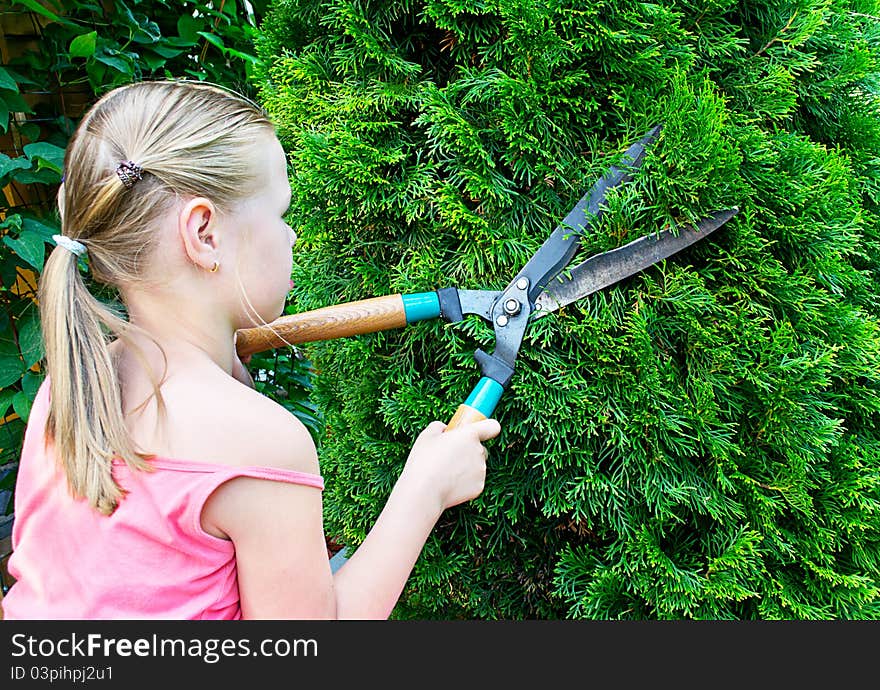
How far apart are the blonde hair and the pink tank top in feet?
0.11

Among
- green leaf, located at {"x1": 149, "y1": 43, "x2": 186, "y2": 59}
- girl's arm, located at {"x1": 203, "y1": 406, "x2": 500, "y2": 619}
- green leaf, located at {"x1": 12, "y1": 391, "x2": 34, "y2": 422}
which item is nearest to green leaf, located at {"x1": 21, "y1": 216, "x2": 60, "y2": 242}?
green leaf, located at {"x1": 12, "y1": 391, "x2": 34, "y2": 422}

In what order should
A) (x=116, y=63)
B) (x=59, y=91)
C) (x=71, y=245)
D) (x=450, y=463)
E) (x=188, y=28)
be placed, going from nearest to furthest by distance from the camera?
(x=71, y=245) < (x=450, y=463) < (x=116, y=63) < (x=59, y=91) < (x=188, y=28)

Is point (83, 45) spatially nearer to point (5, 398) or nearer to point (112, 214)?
point (5, 398)

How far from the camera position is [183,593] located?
1.02m

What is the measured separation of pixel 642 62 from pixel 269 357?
1.62 m

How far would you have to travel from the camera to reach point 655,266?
1283mm

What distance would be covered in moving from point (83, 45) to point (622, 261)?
144cm

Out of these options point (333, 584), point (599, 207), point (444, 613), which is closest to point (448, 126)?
point (599, 207)

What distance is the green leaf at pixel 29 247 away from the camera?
5.42ft

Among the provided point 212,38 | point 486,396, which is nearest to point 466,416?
point 486,396

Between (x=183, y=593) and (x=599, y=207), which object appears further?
(x=599, y=207)

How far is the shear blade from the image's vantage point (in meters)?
1.23

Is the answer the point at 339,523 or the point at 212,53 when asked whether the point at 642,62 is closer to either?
the point at 339,523

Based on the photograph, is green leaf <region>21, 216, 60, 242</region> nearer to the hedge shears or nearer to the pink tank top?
the hedge shears
